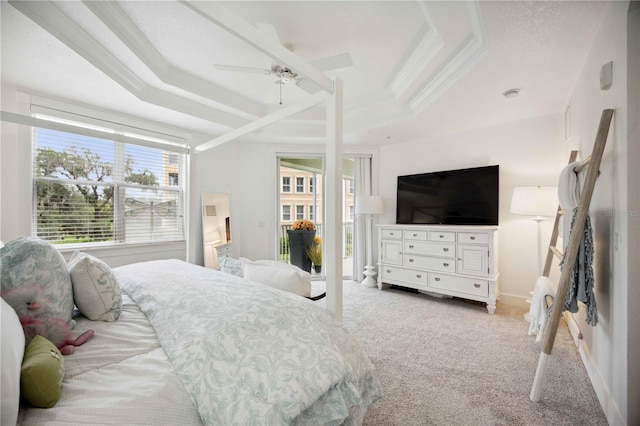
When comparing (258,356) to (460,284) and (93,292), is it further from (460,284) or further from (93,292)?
(460,284)

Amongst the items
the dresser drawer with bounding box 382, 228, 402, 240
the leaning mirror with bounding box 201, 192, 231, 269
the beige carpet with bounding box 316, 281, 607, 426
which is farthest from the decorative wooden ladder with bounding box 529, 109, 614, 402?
Answer: the leaning mirror with bounding box 201, 192, 231, 269

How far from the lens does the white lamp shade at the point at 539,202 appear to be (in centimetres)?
293

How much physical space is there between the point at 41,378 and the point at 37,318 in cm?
40

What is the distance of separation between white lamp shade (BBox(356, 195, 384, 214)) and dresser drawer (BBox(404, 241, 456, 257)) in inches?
28.8

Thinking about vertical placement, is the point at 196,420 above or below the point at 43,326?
below

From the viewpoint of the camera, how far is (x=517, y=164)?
3.53 meters

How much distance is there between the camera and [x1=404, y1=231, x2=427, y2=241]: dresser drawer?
3826 millimetres

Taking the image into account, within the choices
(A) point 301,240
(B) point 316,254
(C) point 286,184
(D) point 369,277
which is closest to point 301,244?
(A) point 301,240

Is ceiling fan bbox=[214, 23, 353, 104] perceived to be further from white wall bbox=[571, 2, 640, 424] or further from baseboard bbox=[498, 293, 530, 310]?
baseboard bbox=[498, 293, 530, 310]

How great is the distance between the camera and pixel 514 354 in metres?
2.33

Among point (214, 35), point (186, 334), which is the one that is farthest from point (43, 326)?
point (214, 35)

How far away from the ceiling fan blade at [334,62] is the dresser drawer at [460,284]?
276cm

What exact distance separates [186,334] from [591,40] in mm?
2968

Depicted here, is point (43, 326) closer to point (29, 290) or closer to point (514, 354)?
point (29, 290)
